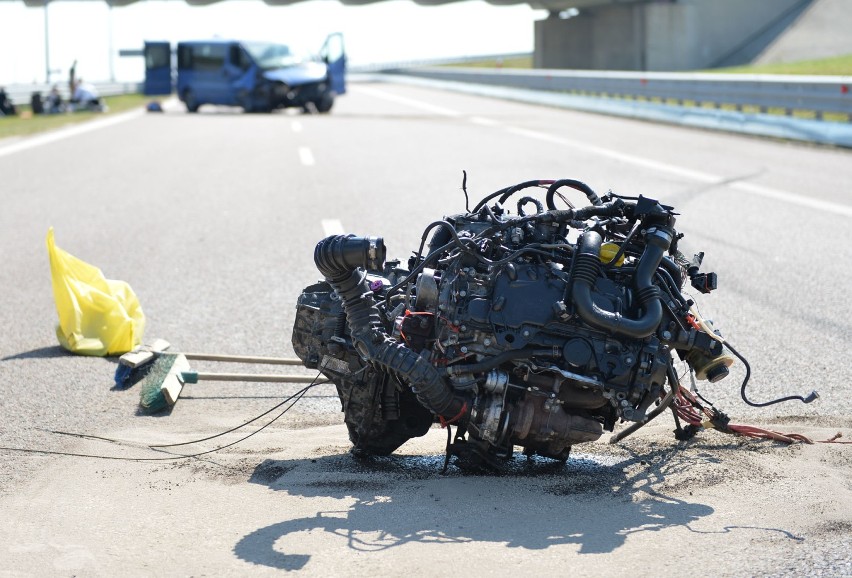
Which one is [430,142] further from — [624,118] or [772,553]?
[772,553]

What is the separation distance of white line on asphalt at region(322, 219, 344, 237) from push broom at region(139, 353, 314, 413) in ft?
14.3

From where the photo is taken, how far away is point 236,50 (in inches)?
1453

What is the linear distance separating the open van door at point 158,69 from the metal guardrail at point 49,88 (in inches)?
137

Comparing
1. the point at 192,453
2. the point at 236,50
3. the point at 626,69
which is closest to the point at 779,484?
the point at 192,453

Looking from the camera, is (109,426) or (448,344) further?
(109,426)

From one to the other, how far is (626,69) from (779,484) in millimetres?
54310

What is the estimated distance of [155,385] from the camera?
6.52 m

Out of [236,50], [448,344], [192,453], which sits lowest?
[192,453]

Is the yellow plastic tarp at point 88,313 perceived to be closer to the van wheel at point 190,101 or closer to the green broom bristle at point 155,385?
the green broom bristle at point 155,385

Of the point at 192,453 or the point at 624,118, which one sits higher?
the point at 624,118

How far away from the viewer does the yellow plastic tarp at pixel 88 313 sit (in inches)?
284

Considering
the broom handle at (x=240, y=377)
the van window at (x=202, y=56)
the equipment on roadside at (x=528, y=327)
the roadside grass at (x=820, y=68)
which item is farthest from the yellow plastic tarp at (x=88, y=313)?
the van window at (x=202, y=56)

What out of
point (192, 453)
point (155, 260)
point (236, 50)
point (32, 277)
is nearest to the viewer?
point (192, 453)

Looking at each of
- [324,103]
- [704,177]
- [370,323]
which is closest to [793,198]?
[704,177]
